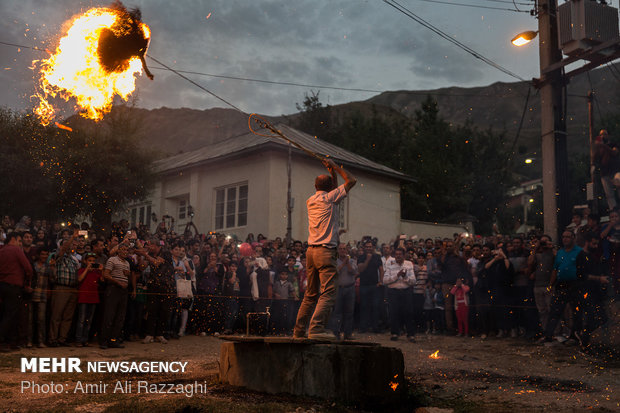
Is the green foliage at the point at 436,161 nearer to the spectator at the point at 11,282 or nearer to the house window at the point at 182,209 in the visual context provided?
the house window at the point at 182,209

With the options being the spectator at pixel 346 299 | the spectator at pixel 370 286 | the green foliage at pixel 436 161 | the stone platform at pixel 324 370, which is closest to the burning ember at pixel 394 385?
the stone platform at pixel 324 370

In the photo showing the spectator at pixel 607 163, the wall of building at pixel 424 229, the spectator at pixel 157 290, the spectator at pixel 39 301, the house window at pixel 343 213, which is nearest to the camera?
the spectator at pixel 39 301

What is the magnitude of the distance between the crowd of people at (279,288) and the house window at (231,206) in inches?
319

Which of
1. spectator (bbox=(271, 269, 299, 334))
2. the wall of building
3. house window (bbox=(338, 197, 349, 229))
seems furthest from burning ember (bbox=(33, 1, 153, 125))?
the wall of building

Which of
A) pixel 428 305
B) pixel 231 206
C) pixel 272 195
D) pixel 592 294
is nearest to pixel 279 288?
pixel 428 305

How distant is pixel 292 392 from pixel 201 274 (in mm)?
8107

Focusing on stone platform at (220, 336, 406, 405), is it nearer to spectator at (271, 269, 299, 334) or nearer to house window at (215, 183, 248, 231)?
spectator at (271, 269, 299, 334)

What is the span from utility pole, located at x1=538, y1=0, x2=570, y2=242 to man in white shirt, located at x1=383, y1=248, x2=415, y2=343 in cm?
335

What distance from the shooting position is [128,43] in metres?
9.70

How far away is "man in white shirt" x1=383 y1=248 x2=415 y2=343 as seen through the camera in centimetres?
1336

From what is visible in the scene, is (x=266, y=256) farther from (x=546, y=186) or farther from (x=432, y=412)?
(x=432, y=412)

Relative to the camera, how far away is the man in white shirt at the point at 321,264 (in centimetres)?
723

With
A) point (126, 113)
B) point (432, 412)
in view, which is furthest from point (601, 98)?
point (432, 412)

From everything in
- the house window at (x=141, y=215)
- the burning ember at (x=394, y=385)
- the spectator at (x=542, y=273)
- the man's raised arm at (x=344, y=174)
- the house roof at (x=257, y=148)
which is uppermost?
the house roof at (x=257, y=148)
